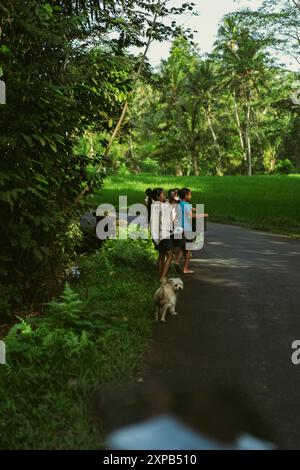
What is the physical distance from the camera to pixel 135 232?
13320 mm

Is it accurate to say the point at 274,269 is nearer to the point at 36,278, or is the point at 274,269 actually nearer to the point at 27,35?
the point at 36,278

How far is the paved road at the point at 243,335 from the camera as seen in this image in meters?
4.77

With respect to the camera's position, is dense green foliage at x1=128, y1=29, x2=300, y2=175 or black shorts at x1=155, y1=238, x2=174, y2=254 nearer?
black shorts at x1=155, y1=238, x2=174, y2=254

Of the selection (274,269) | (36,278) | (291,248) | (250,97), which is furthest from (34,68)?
(250,97)

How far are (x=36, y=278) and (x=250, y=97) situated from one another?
50457 millimetres

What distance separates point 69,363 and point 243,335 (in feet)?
7.67

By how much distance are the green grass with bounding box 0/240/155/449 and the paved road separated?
422 mm

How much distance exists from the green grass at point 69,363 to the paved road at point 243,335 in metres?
0.42

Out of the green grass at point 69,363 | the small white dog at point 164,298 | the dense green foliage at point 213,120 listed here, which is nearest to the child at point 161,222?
the green grass at point 69,363

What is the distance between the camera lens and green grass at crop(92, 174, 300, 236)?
64.8ft

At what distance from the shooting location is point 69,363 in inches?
204

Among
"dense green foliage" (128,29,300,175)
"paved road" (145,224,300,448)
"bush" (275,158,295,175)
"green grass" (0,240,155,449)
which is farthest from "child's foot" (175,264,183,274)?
"bush" (275,158,295,175)

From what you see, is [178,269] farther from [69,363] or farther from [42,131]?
[69,363]

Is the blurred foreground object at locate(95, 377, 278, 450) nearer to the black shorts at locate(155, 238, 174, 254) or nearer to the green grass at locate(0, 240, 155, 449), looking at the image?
the green grass at locate(0, 240, 155, 449)
